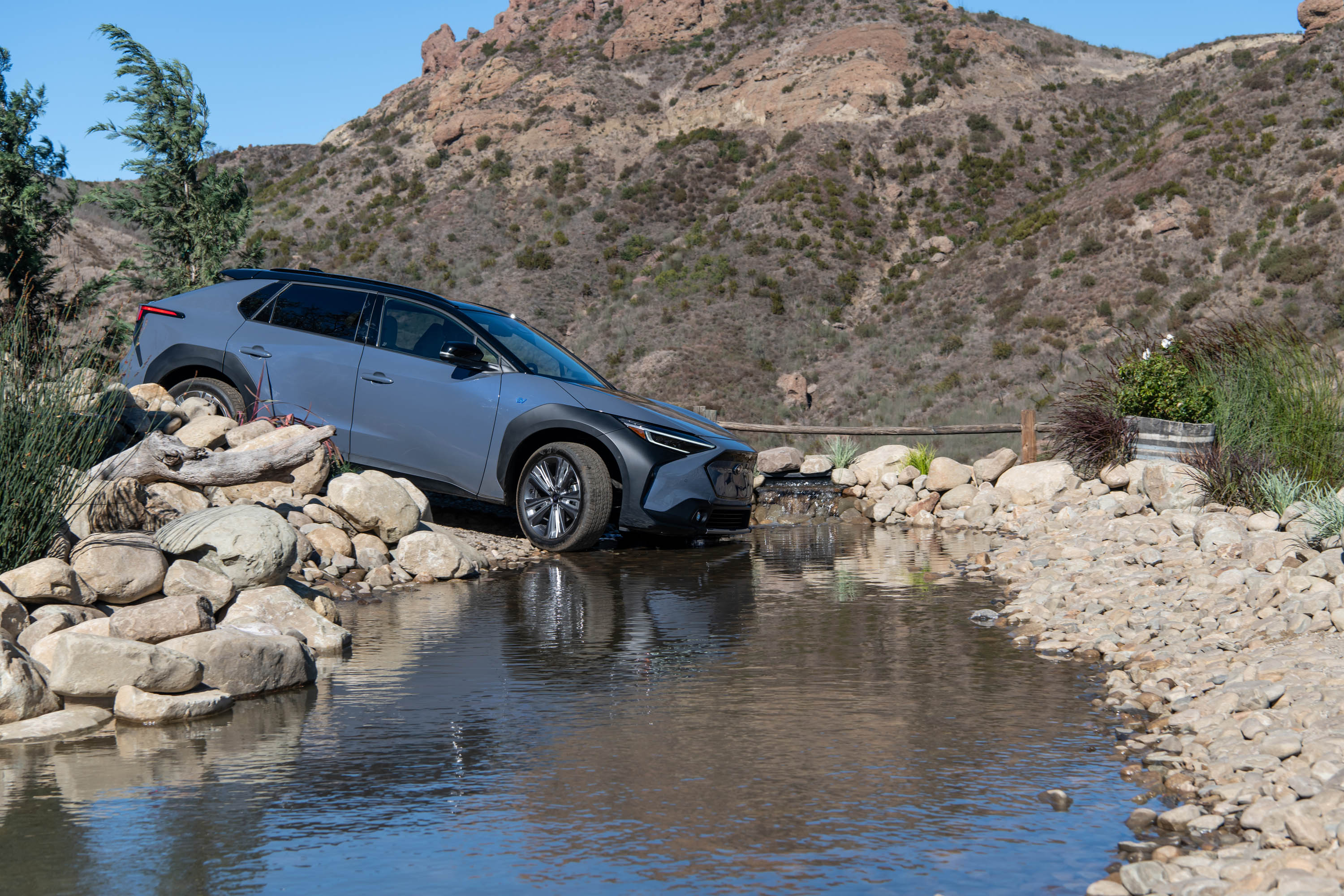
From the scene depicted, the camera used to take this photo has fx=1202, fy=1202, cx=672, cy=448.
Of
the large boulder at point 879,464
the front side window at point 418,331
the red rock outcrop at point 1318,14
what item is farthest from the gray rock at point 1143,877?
the red rock outcrop at point 1318,14

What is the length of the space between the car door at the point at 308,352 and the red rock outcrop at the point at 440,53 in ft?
266

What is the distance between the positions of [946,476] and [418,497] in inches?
310

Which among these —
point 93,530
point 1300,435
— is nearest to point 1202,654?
point 1300,435

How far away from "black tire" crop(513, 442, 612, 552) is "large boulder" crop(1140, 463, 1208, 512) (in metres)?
5.64

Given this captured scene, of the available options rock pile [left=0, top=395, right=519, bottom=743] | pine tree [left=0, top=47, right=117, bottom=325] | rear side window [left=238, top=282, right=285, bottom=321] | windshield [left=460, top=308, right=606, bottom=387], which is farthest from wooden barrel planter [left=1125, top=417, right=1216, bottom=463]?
pine tree [left=0, top=47, right=117, bottom=325]

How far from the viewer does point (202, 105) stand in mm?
22266

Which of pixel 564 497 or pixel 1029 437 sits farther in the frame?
pixel 1029 437

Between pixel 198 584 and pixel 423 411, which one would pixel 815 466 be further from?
pixel 198 584

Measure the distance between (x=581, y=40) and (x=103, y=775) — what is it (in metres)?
82.4

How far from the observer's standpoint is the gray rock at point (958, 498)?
608 inches

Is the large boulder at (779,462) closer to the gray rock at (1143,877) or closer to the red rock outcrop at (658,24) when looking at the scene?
the gray rock at (1143,877)

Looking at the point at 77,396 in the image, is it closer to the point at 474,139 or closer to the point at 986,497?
the point at 986,497

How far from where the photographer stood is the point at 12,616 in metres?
6.06

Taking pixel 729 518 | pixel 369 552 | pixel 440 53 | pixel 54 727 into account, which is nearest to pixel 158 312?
pixel 369 552
